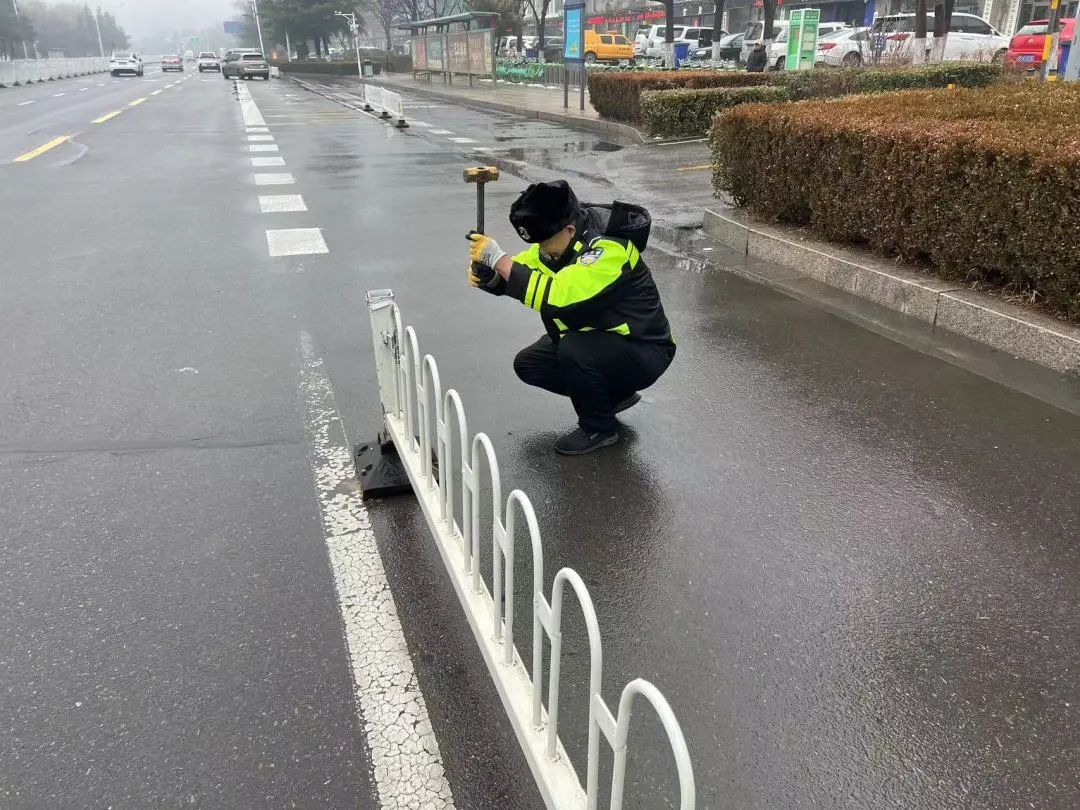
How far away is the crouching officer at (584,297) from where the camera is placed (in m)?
3.31

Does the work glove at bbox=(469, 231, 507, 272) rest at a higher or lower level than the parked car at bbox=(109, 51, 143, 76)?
lower

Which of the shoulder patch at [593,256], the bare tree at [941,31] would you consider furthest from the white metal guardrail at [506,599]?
the bare tree at [941,31]

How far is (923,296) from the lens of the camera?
18.0 ft

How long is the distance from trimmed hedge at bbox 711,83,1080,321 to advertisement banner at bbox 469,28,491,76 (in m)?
→ 23.4

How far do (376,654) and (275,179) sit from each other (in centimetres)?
1065

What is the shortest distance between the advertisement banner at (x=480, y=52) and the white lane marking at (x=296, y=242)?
73.7ft

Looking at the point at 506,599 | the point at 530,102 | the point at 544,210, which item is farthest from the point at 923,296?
the point at 530,102

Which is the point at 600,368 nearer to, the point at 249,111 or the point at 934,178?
the point at 934,178

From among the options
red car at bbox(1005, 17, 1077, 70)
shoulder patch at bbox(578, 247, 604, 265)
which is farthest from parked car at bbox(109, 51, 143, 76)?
shoulder patch at bbox(578, 247, 604, 265)

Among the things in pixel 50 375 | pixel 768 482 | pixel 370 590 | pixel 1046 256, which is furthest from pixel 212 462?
pixel 1046 256

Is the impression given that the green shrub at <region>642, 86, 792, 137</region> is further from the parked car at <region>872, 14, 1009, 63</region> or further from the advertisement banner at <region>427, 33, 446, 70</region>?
the advertisement banner at <region>427, 33, 446, 70</region>

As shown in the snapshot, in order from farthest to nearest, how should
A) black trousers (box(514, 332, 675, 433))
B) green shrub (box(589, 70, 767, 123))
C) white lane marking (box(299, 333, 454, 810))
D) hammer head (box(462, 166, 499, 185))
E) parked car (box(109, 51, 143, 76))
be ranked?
1. parked car (box(109, 51, 143, 76))
2. green shrub (box(589, 70, 767, 123))
3. black trousers (box(514, 332, 675, 433))
4. hammer head (box(462, 166, 499, 185))
5. white lane marking (box(299, 333, 454, 810))

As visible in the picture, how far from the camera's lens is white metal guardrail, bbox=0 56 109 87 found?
39.0 meters

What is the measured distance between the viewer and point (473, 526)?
7.86 feet
